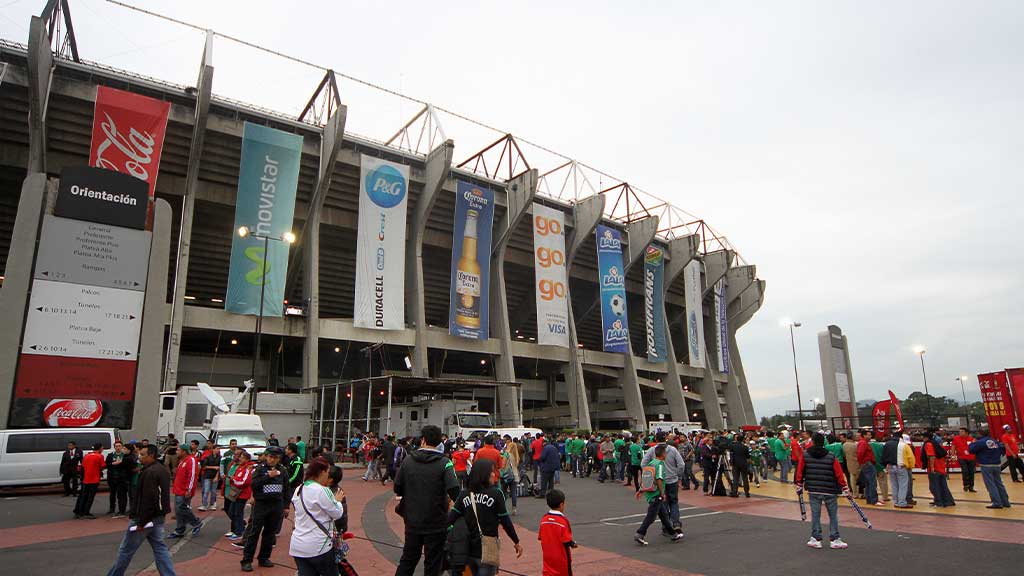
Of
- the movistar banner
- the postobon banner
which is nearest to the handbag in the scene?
the movistar banner

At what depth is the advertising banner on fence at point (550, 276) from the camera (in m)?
41.3

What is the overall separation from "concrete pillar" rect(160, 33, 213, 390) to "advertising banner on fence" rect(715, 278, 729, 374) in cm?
4576

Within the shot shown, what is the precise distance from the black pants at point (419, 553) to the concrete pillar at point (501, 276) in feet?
114

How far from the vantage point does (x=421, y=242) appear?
137 ft

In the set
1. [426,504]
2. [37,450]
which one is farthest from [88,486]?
[426,504]

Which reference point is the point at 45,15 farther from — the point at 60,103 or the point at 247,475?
the point at 247,475

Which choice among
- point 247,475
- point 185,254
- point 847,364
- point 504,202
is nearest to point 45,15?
point 185,254

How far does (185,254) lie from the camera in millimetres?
32875

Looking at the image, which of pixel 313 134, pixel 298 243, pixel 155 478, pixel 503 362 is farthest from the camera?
pixel 503 362

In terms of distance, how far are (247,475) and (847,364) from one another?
136 feet

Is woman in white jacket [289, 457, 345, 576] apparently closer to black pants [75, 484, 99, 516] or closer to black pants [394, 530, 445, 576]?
black pants [394, 530, 445, 576]

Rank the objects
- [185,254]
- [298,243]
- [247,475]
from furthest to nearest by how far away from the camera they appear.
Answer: [298,243], [185,254], [247,475]

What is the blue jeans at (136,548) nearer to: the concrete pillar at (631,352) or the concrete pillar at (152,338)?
the concrete pillar at (152,338)

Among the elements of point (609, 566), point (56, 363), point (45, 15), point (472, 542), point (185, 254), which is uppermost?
point (45, 15)
